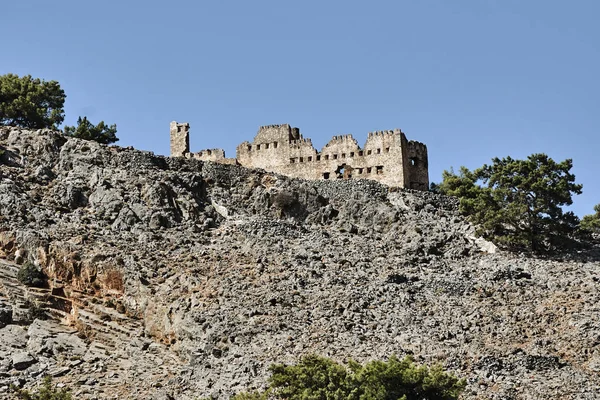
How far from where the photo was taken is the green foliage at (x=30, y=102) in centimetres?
7669

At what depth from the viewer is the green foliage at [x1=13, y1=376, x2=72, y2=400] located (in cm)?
4512

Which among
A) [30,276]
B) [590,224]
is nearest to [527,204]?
[590,224]

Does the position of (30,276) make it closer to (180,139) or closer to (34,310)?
(34,310)

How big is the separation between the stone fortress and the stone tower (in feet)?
1.03

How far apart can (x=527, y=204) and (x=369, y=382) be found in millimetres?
23827

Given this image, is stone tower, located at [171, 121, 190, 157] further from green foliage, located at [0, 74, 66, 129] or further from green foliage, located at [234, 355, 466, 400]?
green foliage, located at [234, 355, 466, 400]

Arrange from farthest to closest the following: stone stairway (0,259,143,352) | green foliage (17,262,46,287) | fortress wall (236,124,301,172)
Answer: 1. fortress wall (236,124,301,172)
2. green foliage (17,262,46,287)
3. stone stairway (0,259,143,352)

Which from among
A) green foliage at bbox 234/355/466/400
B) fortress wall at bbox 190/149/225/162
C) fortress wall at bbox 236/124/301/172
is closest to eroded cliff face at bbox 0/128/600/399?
green foliage at bbox 234/355/466/400

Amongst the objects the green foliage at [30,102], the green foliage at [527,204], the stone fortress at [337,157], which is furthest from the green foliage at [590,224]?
the green foliage at [30,102]

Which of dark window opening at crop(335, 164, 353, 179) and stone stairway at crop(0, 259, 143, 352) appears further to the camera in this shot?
dark window opening at crop(335, 164, 353, 179)

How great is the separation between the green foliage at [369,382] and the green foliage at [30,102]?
129 feet

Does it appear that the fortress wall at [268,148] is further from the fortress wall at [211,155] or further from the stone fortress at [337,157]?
the fortress wall at [211,155]

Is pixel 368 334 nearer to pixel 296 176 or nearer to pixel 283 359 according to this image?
pixel 283 359

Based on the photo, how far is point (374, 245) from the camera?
60.8 meters
